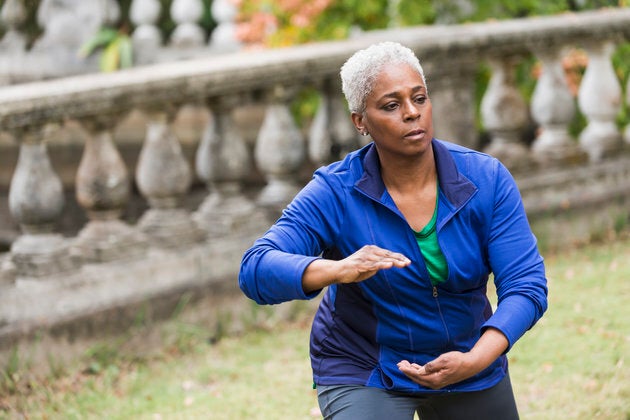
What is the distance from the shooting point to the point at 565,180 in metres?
7.83

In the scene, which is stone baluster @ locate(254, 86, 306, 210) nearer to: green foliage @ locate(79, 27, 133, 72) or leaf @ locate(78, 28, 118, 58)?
green foliage @ locate(79, 27, 133, 72)

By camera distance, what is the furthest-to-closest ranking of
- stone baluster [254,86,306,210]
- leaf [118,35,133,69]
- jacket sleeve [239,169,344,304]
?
leaf [118,35,133,69], stone baluster [254,86,306,210], jacket sleeve [239,169,344,304]

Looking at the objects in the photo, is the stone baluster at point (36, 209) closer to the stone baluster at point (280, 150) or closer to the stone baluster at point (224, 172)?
the stone baluster at point (224, 172)

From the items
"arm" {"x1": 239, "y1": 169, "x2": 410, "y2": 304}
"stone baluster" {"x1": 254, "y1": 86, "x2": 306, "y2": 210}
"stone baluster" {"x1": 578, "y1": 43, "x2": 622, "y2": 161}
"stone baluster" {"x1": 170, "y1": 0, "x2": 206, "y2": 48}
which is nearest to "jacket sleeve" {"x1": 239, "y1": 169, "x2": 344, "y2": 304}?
"arm" {"x1": 239, "y1": 169, "x2": 410, "y2": 304}

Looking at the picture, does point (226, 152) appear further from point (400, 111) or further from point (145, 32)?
point (145, 32)

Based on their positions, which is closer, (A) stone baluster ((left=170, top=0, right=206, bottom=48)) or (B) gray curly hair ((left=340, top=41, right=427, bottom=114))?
(B) gray curly hair ((left=340, top=41, right=427, bottom=114))

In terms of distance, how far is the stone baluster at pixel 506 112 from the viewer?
757 cm

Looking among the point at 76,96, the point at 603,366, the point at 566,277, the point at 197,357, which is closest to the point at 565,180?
the point at 566,277

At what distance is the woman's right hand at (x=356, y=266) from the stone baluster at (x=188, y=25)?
7.08 metres

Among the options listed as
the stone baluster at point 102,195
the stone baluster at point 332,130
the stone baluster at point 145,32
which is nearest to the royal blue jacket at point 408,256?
the stone baluster at point 102,195

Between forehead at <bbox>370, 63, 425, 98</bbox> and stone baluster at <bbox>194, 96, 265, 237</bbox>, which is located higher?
forehead at <bbox>370, 63, 425, 98</bbox>

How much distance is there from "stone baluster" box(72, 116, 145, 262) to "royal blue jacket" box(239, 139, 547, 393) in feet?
8.40

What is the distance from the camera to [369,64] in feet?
11.2

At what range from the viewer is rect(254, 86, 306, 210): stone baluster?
6.52 metres
